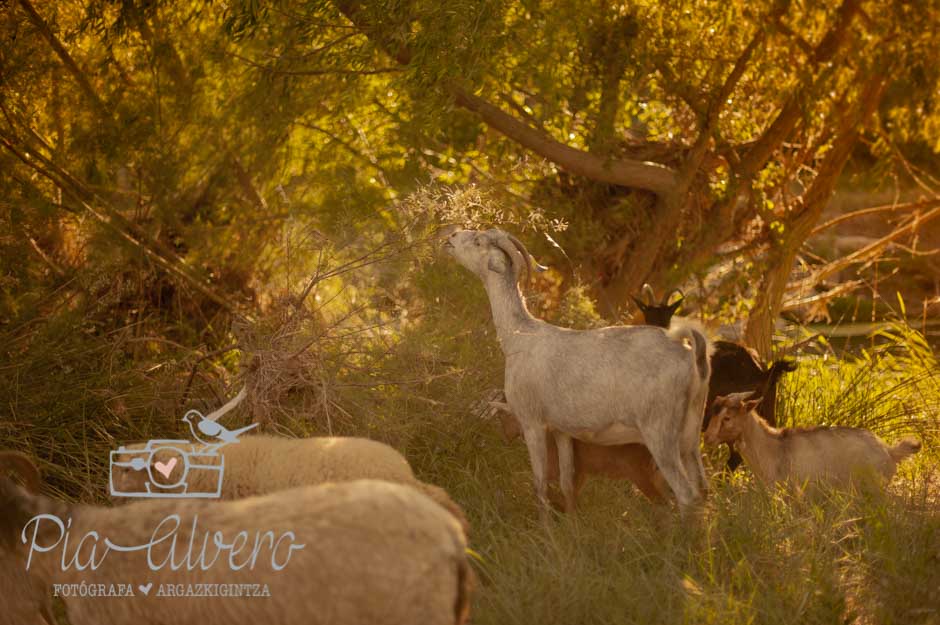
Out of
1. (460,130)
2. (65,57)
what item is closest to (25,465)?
(65,57)

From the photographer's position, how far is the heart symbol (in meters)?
4.29

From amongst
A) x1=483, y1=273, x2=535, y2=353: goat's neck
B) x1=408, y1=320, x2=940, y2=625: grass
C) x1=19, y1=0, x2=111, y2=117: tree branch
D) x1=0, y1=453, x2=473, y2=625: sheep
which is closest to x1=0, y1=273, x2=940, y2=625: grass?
x1=408, y1=320, x2=940, y2=625: grass

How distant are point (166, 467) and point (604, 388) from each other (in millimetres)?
2379

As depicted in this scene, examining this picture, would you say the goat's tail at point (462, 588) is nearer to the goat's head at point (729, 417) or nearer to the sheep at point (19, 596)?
the sheep at point (19, 596)

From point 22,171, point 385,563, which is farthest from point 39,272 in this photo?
point 385,563

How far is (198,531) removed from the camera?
3043 millimetres

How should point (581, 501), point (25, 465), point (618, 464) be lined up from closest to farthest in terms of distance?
point (25, 465) < point (618, 464) < point (581, 501)

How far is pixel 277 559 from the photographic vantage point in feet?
9.50

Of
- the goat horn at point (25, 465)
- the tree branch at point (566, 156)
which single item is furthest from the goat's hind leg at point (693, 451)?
the tree branch at point (566, 156)

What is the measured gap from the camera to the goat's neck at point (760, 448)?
6348 mm

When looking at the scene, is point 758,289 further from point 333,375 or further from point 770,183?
point 333,375

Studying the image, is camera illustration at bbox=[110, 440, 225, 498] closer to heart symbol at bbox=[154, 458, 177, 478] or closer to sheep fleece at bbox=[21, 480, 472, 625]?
heart symbol at bbox=[154, 458, 177, 478]

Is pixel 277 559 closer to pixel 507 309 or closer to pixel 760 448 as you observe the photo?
pixel 507 309

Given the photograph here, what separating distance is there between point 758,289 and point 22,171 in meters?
6.92
